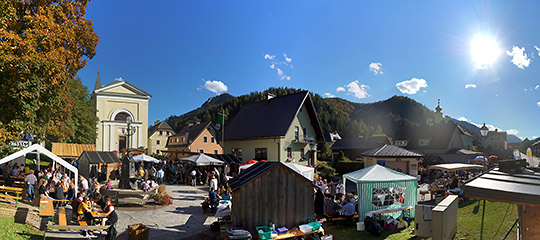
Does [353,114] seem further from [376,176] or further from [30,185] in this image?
[30,185]

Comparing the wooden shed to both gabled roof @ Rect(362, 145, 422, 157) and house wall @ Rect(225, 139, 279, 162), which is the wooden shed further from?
gabled roof @ Rect(362, 145, 422, 157)

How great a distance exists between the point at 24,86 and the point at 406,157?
1107 inches

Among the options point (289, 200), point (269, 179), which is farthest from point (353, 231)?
point (269, 179)

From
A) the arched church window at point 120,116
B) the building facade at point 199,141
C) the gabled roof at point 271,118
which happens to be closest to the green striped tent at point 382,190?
the gabled roof at point 271,118

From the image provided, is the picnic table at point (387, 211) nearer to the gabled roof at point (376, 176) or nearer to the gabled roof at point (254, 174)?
the gabled roof at point (376, 176)

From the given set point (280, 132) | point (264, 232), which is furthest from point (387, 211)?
point (280, 132)

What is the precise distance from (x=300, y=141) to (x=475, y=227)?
2008 cm

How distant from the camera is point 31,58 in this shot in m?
12.0

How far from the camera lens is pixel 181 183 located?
2555 cm

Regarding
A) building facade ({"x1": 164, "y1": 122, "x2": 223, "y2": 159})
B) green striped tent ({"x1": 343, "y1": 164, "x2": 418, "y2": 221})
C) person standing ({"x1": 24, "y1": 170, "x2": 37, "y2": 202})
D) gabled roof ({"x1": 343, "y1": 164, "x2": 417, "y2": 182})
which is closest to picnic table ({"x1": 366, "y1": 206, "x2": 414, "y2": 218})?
green striped tent ({"x1": 343, "y1": 164, "x2": 418, "y2": 221})

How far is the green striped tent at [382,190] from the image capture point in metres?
12.3

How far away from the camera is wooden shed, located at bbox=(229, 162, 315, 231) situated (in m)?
9.81

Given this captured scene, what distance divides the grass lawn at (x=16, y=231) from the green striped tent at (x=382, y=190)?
11.9 metres

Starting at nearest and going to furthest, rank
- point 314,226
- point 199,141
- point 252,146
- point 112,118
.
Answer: point 314,226 → point 252,146 → point 112,118 → point 199,141
